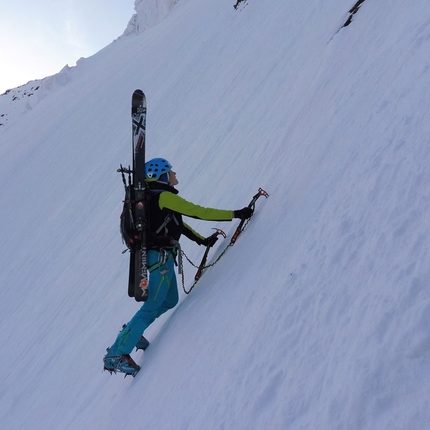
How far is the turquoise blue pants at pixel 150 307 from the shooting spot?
3.91 m

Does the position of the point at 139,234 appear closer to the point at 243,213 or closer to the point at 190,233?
the point at 190,233

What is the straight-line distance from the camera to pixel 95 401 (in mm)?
4457

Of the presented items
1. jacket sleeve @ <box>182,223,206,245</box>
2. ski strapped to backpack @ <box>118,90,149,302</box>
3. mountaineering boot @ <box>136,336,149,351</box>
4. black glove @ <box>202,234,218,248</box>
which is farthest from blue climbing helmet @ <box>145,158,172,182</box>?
mountaineering boot @ <box>136,336,149,351</box>

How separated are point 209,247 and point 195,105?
9.58 metres

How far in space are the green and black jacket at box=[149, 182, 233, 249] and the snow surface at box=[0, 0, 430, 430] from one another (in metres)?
0.43

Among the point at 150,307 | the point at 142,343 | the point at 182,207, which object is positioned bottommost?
the point at 142,343

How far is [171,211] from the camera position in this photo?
391 centimetres

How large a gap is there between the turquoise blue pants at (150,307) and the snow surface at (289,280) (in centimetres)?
24

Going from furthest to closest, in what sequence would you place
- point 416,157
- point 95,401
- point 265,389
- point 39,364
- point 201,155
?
1. point 201,155
2. point 39,364
3. point 95,401
4. point 416,157
5. point 265,389

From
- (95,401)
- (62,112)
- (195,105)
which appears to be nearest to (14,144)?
(62,112)

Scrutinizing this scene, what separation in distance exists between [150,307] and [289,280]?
1.95 meters

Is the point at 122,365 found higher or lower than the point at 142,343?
lower

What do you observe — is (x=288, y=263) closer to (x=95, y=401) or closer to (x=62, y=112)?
(x=95, y=401)

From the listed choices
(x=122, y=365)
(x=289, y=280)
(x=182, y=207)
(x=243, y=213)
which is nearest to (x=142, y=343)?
(x=122, y=365)
